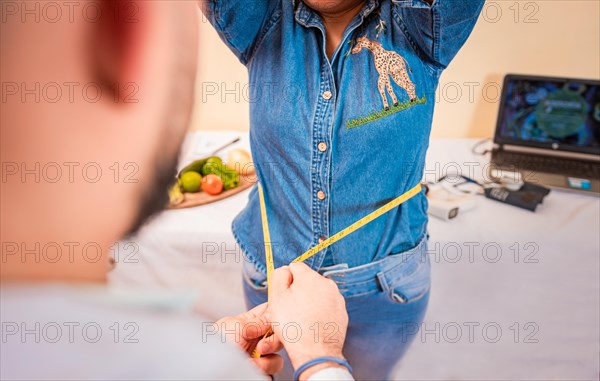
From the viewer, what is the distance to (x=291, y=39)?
2.42ft

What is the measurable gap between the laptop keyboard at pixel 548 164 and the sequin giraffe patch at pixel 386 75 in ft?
2.82

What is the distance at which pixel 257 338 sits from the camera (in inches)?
28.4

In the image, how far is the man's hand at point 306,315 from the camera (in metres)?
0.59

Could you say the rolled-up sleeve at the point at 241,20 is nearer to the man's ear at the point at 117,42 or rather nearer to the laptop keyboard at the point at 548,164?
the man's ear at the point at 117,42

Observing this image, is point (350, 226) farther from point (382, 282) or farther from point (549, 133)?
point (549, 133)

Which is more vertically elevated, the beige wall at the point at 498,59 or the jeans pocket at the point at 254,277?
the beige wall at the point at 498,59

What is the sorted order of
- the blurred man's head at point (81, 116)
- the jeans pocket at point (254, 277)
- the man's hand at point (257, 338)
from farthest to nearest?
the jeans pocket at point (254, 277)
the man's hand at point (257, 338)
the blurred man's head at point (81, 116)

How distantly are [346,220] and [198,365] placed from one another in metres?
0.56

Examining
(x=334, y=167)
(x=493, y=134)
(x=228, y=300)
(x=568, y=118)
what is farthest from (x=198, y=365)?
(x=568, y=118)

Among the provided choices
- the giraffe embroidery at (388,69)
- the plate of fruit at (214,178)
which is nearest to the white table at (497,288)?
the plate of fruit at (214,178)

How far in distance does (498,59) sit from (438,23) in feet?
2.06

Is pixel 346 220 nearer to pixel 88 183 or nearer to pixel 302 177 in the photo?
pixel 302 177

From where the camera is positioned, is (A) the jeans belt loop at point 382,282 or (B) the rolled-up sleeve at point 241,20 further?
(A) the jeans belt loop at point 382,282

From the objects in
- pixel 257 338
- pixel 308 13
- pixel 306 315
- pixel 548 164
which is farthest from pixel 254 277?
pixel 548 164
